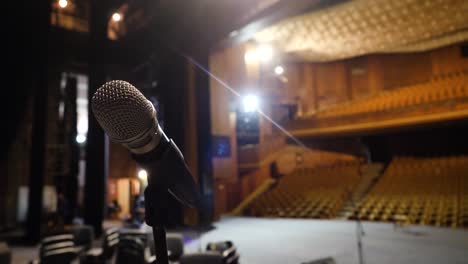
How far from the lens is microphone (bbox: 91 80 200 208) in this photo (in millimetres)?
940

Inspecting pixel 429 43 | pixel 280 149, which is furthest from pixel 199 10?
pixel 429 43

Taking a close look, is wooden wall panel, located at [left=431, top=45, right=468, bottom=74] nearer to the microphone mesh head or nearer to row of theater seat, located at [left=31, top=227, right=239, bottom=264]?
row of theater seat, located at [left=31, top=227, right=239, bottom=264]

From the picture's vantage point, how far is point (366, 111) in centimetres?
1112

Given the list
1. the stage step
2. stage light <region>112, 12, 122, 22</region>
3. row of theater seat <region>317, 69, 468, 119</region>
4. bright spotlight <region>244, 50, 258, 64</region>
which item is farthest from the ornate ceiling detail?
stage light <region>112, 12, 122, 22</region>

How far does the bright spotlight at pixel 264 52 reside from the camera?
40.2 ft

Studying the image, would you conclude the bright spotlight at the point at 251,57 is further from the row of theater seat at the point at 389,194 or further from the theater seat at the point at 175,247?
the theater seat at the point at 175,247

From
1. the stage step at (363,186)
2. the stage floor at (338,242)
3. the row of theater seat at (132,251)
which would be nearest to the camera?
the row of theater seat at (132,251)

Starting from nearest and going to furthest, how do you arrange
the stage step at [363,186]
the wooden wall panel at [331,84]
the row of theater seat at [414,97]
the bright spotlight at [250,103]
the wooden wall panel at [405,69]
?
1. the stage step at [363,186]
2. the row of theater seat at [414,97]
3. the bright spotlight at [250,103]
4. the wooden wall panel at [405,69]
5. the wooden wall panel at [331,84]

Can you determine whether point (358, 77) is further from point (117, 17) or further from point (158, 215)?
point (158, 215)

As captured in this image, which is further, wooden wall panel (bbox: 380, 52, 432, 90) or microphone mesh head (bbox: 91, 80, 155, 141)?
wooden wall panel (bbox: 380, 52, 432, 90)

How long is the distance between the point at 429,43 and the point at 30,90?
485 inches

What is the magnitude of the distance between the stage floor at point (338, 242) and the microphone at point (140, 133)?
4137 mm

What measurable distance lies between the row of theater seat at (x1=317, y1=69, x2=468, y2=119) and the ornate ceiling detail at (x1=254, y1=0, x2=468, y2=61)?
1483mm

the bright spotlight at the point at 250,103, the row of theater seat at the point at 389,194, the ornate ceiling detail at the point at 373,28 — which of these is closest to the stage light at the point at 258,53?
the ornate ceiling detail at the point at 373,28
